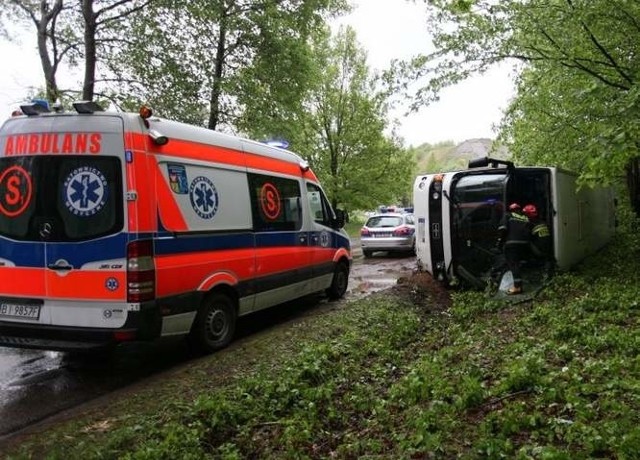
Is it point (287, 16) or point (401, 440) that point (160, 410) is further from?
point (287, 16)

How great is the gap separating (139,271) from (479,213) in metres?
6.31

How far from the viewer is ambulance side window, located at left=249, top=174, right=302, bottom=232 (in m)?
7.02

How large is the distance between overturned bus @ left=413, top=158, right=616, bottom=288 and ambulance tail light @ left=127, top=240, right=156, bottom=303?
5611 millimetres

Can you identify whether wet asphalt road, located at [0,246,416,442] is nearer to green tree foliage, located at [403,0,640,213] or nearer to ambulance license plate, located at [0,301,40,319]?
ambulance license plate, located at [0,301,40,319]

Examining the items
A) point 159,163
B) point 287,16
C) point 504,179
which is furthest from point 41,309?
point 287,16

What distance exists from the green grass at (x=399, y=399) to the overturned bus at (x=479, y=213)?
2829 millimetres

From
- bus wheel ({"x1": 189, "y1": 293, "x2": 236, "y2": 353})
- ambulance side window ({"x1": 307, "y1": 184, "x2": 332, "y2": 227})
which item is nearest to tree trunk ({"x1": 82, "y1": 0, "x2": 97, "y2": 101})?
ambulance side window ({"x1": 307, "y1": 184, "x2": 332, "y2": 227})

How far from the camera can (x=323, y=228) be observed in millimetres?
8969

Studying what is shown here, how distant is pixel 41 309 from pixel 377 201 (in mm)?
25259

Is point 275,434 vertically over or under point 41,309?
under

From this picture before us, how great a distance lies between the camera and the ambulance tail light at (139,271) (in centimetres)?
501

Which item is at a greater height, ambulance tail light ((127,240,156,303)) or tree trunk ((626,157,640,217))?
tree trunk ((626,157,640,217))

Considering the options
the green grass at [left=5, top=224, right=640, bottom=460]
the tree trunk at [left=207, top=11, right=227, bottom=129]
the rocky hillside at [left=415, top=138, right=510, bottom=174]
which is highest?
the rocky hillside at [left=415, top=138, right=510, bottom=174]

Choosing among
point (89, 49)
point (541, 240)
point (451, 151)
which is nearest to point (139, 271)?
point (541, 240)
